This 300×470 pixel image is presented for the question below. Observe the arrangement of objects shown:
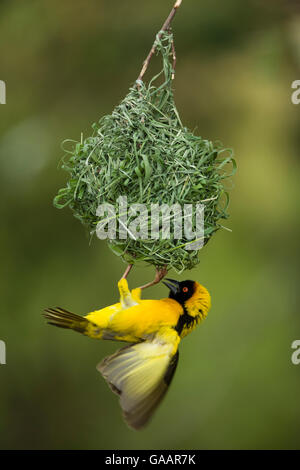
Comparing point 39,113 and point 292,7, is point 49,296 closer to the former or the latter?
point 39,113

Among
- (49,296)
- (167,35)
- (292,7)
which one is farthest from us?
(49,296)

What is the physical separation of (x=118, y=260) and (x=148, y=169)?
2.60 meters

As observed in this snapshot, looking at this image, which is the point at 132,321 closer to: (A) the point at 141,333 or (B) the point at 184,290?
(A) the point at 141,333

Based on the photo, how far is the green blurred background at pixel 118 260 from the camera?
4488 mm

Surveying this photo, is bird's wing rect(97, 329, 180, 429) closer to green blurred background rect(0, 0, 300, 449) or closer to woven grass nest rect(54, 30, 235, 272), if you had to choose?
woven grass nest rect(54, 30, 235, 272)

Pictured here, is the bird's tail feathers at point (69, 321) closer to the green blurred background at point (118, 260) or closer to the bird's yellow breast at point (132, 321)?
the bird's yellow breast at point (132, 321)

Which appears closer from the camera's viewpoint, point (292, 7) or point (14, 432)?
point (292, 7)

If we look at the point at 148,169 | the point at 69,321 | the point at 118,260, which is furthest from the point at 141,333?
the point at 118,260

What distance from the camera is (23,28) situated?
4.49m

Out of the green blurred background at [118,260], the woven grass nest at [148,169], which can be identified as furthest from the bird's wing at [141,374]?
the green blurred background at [118,260]

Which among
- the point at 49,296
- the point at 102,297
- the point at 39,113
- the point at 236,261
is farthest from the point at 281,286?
the point at 39,113

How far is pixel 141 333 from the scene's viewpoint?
2588 millimetres

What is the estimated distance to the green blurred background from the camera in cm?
449

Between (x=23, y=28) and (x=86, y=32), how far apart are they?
456mm
